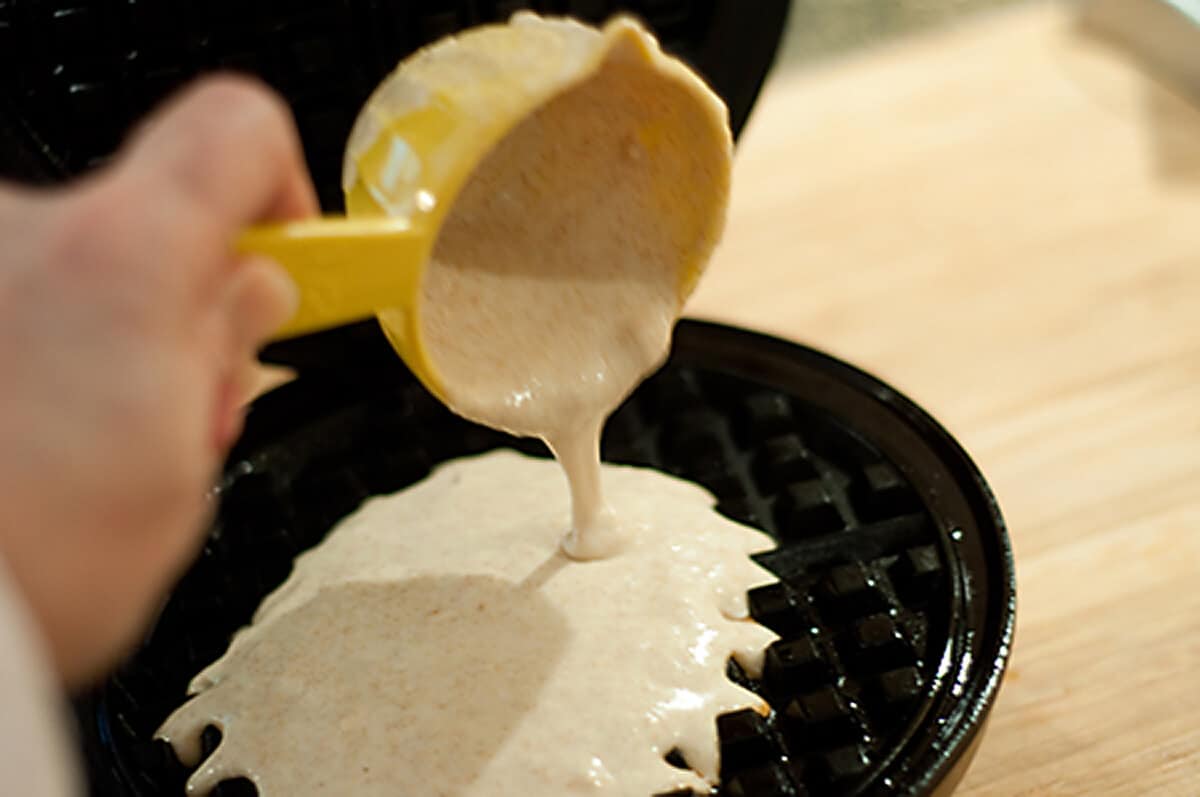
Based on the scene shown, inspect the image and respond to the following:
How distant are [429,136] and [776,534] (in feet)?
1.92

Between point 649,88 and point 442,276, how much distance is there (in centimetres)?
23

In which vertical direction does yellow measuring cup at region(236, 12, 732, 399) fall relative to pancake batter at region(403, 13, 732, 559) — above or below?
above

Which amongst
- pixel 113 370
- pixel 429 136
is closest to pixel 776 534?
pixel 429 136

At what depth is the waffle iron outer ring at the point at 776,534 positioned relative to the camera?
110 cm

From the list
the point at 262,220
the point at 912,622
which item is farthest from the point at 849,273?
the point at 262,220

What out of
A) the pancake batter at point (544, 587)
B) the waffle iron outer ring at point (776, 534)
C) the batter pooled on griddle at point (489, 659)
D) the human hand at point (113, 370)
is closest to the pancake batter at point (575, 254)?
the pancake batter at point (544, 587)

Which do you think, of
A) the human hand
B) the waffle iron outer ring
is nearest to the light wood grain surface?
the waffle iron outer ring

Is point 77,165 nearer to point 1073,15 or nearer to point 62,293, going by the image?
point 62,293

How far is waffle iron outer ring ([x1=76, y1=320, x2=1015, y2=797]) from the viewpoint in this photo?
3.60ft

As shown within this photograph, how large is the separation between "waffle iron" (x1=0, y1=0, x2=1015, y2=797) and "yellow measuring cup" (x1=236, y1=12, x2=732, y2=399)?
0.39 m

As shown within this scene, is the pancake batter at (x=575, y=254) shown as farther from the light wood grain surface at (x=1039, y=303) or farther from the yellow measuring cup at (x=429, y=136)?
the light wood grain surface at (x=1039, y=303)

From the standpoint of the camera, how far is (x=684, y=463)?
144cm

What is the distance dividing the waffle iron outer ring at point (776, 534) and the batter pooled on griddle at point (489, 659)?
0.12ft

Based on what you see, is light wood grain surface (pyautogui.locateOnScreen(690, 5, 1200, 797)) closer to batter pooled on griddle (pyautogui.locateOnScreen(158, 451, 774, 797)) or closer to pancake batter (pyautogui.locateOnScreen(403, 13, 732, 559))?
batter pooled on griddle (pyautogui.locateOnScreen(158, 451, 774, 797))
